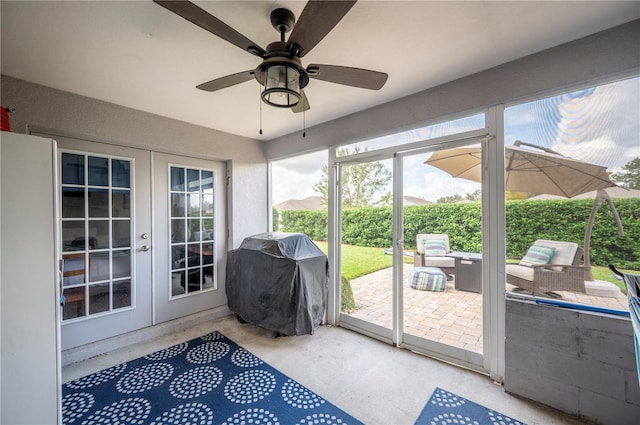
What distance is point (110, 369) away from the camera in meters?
2.36

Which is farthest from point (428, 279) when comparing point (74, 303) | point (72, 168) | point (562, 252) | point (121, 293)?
point (72, 168)

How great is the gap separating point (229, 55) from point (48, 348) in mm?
2205

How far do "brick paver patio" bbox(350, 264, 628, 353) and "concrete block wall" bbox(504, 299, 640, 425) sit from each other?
19 centimetres

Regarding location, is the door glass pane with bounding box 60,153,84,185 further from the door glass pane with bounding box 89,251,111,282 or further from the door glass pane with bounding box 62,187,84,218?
the door glass pane with bounding box 89,251,111,282

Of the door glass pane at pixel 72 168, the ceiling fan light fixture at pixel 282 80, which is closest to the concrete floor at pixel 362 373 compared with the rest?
the door glass pane at pixel 72 168

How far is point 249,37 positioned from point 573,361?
125 inches

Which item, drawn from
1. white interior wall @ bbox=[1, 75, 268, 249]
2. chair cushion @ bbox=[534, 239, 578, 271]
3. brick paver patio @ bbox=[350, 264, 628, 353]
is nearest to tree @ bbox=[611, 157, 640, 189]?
chair cushion @ bbox=[534, 239, 578, 271]

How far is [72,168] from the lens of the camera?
2615 millimetres

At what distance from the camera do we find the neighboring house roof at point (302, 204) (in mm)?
3645

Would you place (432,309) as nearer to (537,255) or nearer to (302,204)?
(537,255)

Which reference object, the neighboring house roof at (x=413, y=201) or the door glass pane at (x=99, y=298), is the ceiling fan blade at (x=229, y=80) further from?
the door glass pane at (x=99, y=298)

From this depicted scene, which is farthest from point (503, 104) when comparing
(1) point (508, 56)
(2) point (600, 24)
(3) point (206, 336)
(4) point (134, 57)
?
(3) point (206, 336)

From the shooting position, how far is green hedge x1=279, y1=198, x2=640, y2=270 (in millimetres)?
1724

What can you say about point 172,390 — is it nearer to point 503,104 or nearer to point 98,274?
point 98,274
